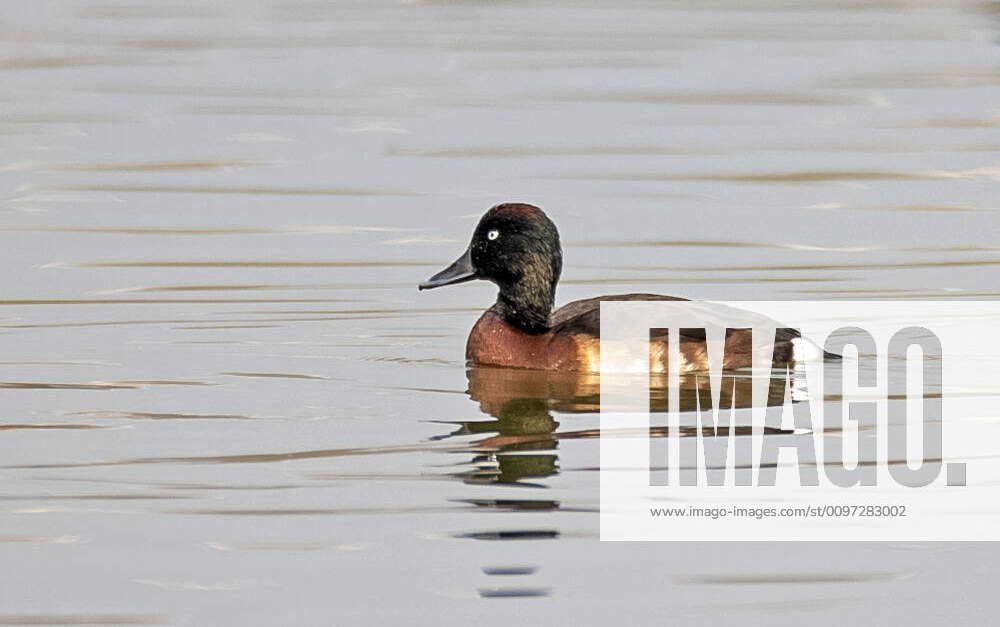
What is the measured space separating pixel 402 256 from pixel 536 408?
3817 millimetres

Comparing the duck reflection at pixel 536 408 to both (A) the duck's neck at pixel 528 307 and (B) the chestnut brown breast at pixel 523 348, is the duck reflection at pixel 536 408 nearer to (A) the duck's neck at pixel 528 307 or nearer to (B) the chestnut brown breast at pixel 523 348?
(B) the chestnut brown breast at pixel 523 348

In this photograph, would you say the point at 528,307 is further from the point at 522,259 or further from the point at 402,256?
the point at 402,256

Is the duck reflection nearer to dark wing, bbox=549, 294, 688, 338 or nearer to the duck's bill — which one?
dark wing, bbox=549, 294, 688, 338

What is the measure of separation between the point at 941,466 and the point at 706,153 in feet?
26.9

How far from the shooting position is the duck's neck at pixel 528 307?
Answer: 1081cm

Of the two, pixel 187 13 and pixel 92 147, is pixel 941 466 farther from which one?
pixel 187 13

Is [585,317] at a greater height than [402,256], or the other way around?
[402,256]

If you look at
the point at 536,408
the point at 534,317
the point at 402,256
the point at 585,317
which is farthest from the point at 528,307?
the point at 402,256

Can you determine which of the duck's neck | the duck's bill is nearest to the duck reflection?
the duck's neck

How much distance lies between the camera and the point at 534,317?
1084cm

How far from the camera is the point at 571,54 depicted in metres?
20.9

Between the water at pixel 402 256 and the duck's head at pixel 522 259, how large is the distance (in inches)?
19.1

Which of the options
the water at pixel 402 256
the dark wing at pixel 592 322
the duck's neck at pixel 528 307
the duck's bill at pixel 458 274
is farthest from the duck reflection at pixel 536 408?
the duck's bill at pixel 458 274

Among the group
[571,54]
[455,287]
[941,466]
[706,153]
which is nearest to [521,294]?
[455,287]
